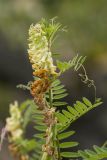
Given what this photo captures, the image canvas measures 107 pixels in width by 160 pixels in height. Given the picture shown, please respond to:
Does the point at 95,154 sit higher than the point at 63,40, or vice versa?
the point at 63,40

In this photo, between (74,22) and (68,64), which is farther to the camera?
(74,22)

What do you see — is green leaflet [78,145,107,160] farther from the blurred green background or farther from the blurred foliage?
the blurred foliage

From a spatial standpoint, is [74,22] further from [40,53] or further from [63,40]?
[40,53]

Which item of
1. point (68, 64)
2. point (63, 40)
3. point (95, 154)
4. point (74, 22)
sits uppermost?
point (74, 22)

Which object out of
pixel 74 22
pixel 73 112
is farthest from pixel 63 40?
pixel 73 112

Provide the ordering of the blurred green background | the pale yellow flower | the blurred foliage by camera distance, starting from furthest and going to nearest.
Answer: the blurred foliage
the blurred green background
the pale yellow flower

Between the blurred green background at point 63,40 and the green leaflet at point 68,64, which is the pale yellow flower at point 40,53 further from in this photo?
the blurred green background at point 63,40

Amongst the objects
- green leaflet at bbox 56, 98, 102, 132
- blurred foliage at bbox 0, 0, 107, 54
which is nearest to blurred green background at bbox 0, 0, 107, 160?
blurred foliage at bbox 0, 0, 107, 54

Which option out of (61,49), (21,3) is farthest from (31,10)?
(61,49)

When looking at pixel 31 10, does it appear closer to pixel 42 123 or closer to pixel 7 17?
pixel 7 17
